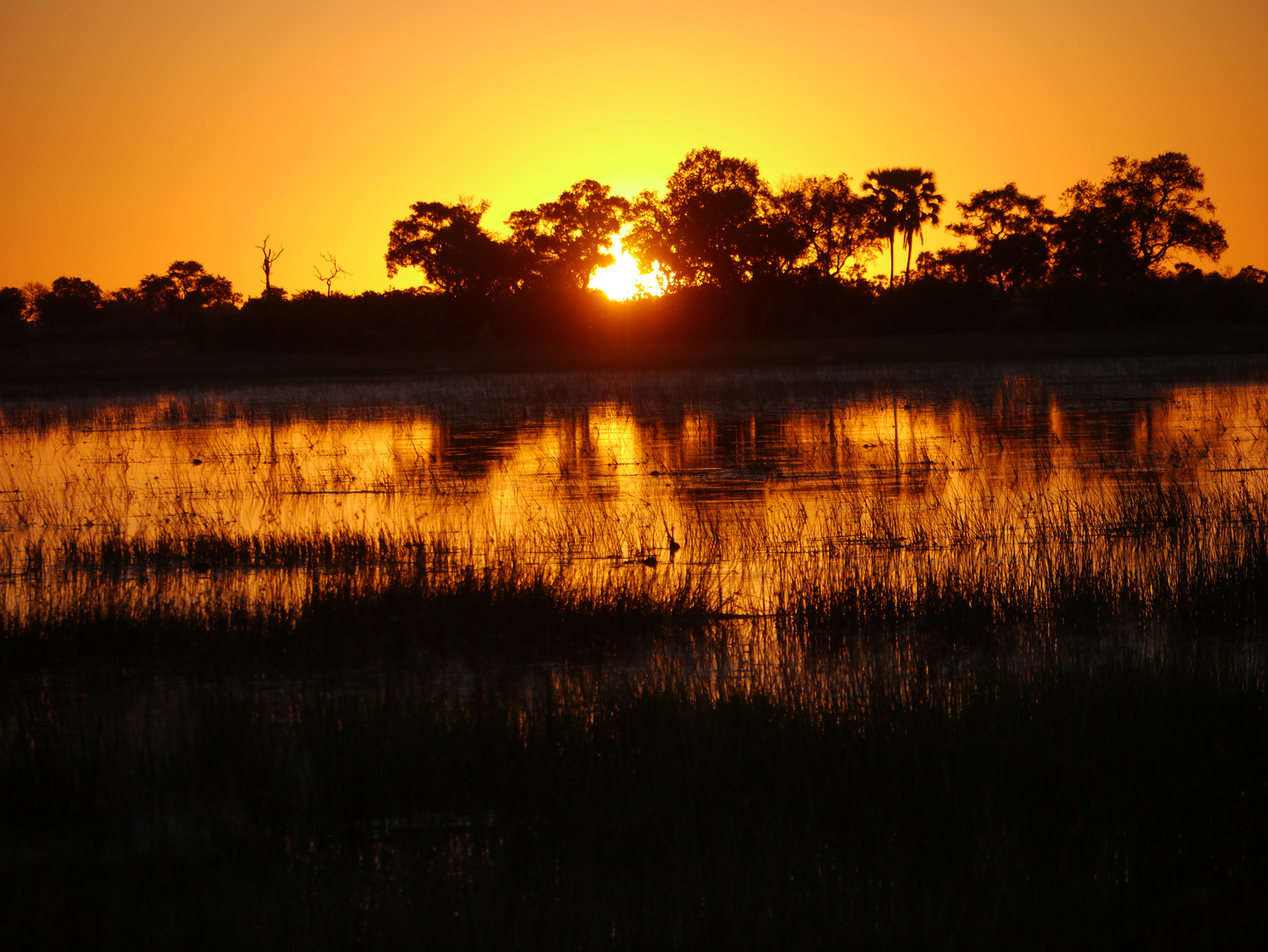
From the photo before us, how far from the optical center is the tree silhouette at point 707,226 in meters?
72.7

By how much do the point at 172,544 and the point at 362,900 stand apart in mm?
8347

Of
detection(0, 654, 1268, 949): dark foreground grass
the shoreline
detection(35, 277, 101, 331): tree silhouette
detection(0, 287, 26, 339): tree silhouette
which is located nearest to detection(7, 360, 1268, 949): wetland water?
detection(0, 654, 1268, 949): dark foreground grass

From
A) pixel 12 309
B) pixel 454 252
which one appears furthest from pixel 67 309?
pixel 454 252

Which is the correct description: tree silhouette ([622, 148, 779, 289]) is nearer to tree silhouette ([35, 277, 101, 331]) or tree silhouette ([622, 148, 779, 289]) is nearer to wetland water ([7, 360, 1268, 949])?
tree silhouette ([35, 277, 101, 331])

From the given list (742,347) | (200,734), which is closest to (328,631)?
(200,734)

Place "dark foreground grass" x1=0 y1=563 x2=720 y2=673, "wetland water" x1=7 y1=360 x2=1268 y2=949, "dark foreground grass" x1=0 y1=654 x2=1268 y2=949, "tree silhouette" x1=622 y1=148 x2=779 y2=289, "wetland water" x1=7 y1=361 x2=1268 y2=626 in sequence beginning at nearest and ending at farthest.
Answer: "dark foreground grass" x1=0 y1=654 x2=1268 y2=949, "wetland water" x1=7 y1=360 x2=1268 y2=949, "dark foreground grass" x1=0 y1=563 x2=720 y2=673, "wetland water" x1=7 y1=361 x2=1268 y2=626, "tree silhouette" x1=622 y1=148 x2=779 y2=289

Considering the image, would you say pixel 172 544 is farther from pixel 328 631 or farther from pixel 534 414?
pixel 534 414

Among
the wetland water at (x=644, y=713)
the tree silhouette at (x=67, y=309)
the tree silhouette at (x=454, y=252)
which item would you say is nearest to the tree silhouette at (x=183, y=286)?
the tree silhouette at (x=67, y=309)

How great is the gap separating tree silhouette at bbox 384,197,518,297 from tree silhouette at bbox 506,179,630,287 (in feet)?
7.86

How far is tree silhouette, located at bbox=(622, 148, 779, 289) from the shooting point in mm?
72688

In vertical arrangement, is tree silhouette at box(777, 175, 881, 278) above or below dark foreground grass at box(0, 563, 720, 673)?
above

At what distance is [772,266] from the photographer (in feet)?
239

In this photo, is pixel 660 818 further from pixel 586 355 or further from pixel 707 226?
pixel 707 226

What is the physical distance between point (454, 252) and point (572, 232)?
8757 mm
